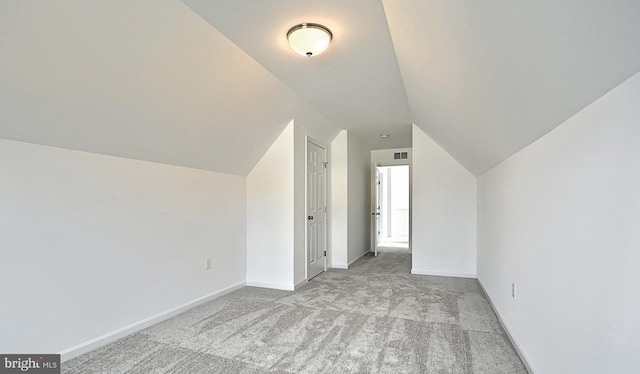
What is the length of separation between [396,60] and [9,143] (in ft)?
9.20

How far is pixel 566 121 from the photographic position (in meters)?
1.49

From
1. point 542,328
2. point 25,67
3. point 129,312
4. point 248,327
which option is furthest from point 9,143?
point 542,328

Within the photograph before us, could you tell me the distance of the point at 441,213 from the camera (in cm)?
483

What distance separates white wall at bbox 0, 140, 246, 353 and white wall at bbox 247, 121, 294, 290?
771 mm

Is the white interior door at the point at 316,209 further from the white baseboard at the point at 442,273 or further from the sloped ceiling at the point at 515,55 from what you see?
the sloped ceiling at the point at 515,55

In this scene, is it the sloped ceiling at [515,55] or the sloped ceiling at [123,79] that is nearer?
the sloped ceiling at [515,55]

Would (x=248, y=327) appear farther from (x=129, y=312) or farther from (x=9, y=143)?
(x=9, y=143)

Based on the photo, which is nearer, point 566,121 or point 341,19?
point 566,121

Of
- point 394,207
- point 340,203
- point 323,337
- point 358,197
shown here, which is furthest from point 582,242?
point 394,207

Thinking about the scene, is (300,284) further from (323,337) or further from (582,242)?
(582,242)

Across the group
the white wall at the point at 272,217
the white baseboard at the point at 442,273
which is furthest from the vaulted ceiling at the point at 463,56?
the white baseboard at the point at 442,273

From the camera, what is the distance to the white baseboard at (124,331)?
2.22 m

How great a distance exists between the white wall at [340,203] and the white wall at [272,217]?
146cm

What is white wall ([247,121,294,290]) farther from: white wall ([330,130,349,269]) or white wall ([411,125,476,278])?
white wall ([411,125,476,278])
